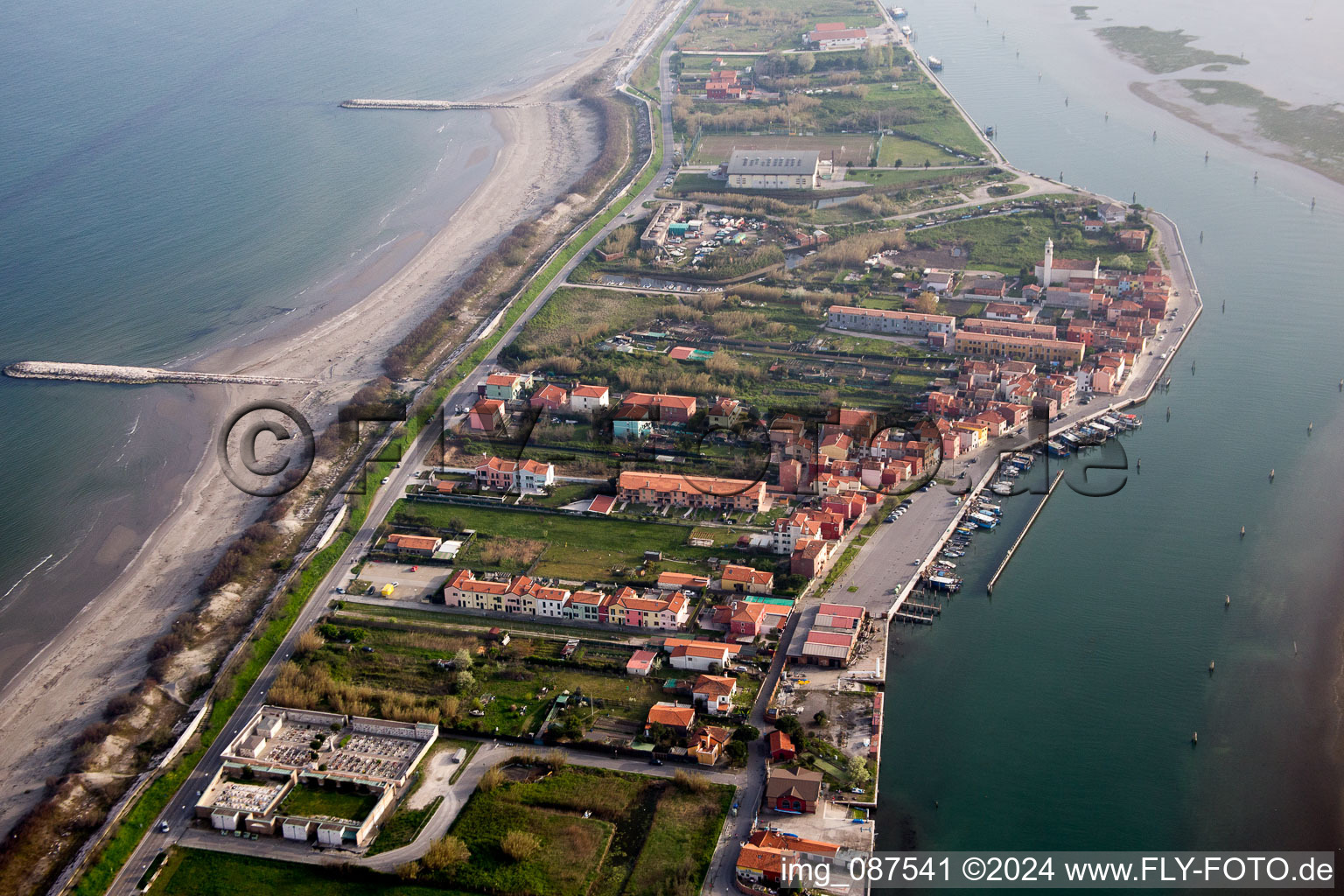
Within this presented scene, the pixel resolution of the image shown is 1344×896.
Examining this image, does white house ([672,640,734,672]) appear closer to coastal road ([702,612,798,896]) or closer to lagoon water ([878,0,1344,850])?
coastal road ([702,612,798,896])

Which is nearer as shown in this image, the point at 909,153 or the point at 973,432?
the point at 973,432

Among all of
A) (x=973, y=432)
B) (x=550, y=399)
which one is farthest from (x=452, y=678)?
(x=973, y=432)

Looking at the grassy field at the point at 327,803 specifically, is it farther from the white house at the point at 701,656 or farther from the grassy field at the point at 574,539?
the grassy field at the point at 574,539

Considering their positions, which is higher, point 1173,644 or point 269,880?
point 1173,644

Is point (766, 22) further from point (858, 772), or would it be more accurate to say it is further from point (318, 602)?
point (858, 772)

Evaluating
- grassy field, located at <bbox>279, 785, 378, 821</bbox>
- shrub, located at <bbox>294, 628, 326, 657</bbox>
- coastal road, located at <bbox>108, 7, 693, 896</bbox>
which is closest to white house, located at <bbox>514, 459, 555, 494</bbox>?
coastal road, located at <bbox>108, 7, 693, 896</bbox>

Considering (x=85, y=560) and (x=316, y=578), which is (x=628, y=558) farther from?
(x=85, y=560)
